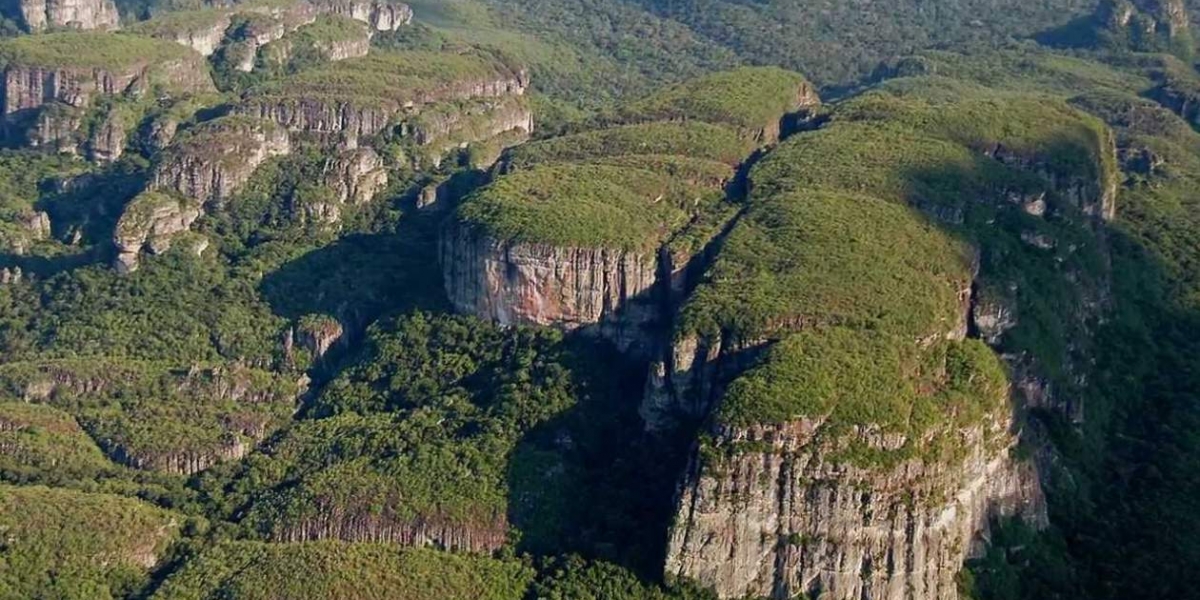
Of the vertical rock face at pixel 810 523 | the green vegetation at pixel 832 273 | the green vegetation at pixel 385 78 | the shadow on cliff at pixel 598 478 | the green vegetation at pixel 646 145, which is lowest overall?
the shadow on cliff at pixel 598 478

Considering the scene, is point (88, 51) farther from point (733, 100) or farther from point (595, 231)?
point (595, 231)

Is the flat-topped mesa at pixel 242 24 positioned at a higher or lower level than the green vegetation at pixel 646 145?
lower

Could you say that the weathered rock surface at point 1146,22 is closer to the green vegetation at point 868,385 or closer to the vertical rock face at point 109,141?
the vertical rock face at point 109,141

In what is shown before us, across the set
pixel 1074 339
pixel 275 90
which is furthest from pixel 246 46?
pixel 1074 339

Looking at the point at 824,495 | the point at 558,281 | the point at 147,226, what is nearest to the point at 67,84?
the point at 147,226

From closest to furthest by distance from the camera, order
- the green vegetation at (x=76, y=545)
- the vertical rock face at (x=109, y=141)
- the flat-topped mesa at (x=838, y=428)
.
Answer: the flat-topped mesa at (x=838, y=428), the green vegetation at (x=76, y=545), the vertical rock face at (x=109, y=141)

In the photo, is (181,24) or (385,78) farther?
(181,24)

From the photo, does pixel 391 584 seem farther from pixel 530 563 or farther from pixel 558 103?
pixel 558 103

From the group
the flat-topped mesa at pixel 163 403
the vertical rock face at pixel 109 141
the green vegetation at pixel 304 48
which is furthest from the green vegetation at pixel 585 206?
the green vegetation at pixel 304 48
